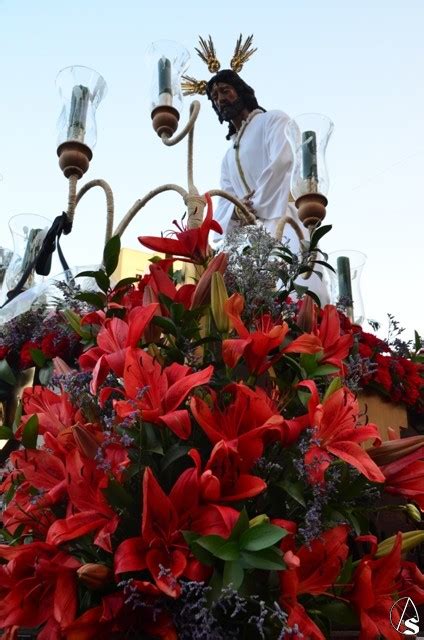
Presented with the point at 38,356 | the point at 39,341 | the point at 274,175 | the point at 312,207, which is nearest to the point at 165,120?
the point at 312,207

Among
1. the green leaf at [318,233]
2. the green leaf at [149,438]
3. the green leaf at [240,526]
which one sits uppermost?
the green leaf at [318,233]

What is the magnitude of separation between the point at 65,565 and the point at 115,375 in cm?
24

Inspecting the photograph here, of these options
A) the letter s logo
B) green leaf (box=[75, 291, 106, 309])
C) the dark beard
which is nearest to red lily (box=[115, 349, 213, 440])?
green leaf (box=[75, 291, 106, 309])

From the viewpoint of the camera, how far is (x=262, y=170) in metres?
2.90

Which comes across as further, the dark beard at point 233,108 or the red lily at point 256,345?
the dark beard at point 233,108

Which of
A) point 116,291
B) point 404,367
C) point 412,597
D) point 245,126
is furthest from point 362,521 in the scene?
point 245,126

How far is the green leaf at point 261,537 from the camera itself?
694mm

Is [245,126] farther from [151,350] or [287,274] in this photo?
[151,350]

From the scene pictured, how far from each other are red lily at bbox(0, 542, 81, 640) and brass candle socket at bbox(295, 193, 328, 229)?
92 cm

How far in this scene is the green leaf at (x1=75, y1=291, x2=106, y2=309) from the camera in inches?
41.8

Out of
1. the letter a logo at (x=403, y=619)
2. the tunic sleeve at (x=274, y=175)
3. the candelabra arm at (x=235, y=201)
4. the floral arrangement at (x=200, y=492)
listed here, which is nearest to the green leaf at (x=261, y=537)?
the floral arrangement at (x=200, y=492)

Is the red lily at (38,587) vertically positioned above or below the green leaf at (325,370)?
below

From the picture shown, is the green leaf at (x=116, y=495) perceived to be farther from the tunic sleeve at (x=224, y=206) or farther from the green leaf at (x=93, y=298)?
the tunic sleeve at (x=224, y=206)

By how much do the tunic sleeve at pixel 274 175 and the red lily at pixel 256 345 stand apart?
1.67 metres
